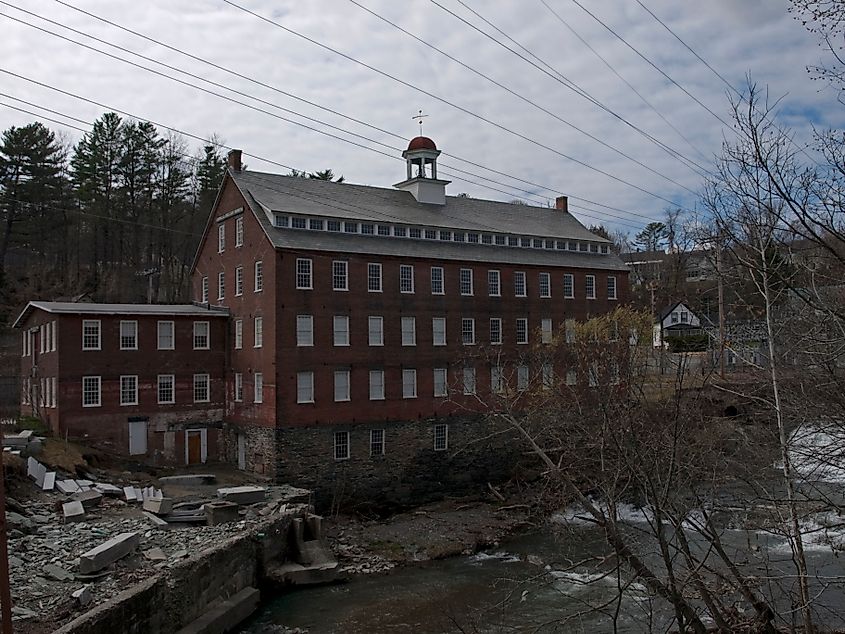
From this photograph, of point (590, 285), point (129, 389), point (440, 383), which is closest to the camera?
point (129, 389)

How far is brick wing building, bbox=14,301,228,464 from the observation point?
31.9 meters

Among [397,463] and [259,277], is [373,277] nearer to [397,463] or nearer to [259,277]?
[259,277]

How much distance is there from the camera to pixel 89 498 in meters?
22.9

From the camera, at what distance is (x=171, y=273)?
60.9 metres

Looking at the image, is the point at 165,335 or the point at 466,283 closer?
the point at 165,335

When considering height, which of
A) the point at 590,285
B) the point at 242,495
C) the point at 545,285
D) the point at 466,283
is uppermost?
the point at 590,285

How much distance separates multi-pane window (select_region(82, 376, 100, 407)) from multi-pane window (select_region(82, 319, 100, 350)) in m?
→ 1.34

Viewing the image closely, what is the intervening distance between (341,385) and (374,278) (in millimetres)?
5320

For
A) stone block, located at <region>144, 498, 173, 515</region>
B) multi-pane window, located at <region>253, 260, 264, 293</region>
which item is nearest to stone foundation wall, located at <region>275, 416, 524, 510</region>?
multi-pane window, located at <region>253, 260, 264, 293</region>

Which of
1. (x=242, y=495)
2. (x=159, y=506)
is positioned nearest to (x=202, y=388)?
(x=242, y=495)

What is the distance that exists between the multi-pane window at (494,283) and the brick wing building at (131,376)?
13671 millimetres

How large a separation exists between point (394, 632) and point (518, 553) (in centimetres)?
863

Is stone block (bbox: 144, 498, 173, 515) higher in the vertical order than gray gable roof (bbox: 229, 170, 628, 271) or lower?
lower

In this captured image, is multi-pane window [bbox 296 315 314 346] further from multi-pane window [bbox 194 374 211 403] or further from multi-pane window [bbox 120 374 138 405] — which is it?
multi-pane window [bbox 120 374 138 405]
